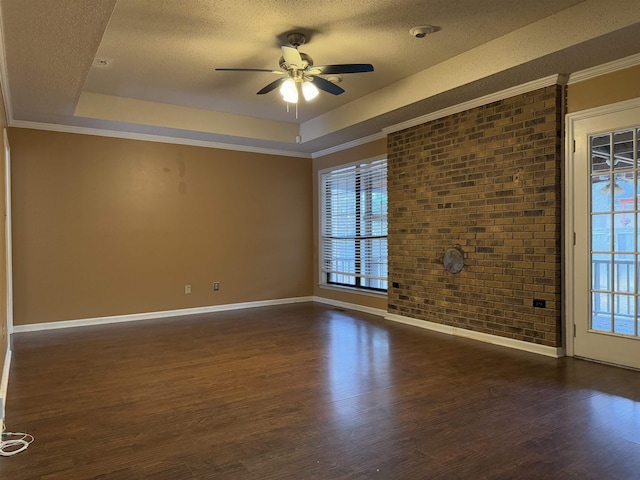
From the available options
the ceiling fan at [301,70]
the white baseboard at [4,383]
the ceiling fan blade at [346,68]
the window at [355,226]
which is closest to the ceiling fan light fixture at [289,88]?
the ceiling fan at [301,70]

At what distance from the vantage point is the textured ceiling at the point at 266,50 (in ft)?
10.6

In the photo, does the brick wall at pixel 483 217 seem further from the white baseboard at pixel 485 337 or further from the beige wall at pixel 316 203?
the beige wall at pixel 316 203

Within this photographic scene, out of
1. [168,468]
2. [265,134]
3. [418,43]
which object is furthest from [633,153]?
[265,134]

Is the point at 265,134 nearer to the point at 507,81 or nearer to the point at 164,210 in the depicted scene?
the point at 164,210

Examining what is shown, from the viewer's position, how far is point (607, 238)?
3848mm

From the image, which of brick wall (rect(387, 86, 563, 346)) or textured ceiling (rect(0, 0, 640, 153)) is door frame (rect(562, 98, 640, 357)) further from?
textured ceiling (rect(0, 0, 640, 153))

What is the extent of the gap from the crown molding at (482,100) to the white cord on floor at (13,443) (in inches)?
190

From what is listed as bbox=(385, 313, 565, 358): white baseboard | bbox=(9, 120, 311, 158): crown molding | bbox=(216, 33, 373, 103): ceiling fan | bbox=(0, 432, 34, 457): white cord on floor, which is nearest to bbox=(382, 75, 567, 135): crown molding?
bbox=(216, 33, 373, 103): ceiling fan

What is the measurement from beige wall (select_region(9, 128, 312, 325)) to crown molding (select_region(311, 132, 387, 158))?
1.07 feet

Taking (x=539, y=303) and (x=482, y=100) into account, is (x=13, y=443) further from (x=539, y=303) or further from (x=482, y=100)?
(x=482, y=100)

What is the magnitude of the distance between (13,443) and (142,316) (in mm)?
3785

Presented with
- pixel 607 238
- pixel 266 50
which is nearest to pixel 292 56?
pixel 266 50

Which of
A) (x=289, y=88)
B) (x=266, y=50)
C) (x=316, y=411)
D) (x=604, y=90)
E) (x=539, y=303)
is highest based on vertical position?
(x=266, y=50)

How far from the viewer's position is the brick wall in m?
4.16
